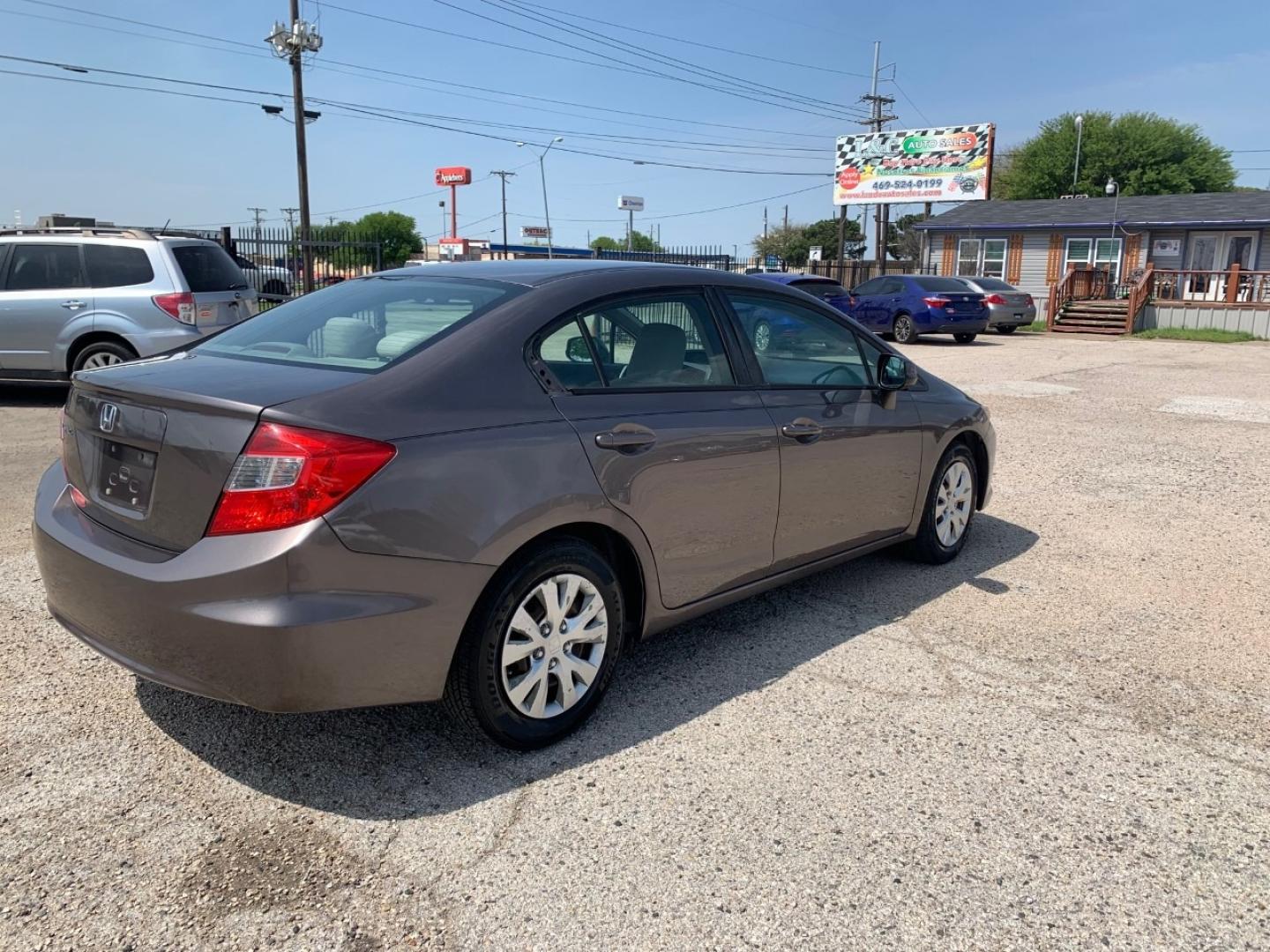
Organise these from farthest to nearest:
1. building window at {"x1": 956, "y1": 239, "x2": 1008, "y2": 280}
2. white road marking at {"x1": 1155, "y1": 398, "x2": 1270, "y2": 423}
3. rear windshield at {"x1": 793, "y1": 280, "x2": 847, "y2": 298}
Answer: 1. building window at {"x1": 956, "y1": 239, "x2": 1008, "y2": 280}
2. rear windshield at {"x1": 793, "y1": 280, "x2": 847, "y2": 298}
3. white road marking at {"x1": 1155, "y1": 398, "x2": 1270, "y2": 423}

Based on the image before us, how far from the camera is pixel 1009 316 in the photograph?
25.0 meters

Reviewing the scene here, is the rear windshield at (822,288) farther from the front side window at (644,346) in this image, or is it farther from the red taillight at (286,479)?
Result: the red taillight at (286,479)

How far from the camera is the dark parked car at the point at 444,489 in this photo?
2.64m

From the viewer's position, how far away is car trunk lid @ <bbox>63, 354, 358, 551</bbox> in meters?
2.70

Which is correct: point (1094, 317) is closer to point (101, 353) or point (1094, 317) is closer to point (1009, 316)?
point (1009, 316)

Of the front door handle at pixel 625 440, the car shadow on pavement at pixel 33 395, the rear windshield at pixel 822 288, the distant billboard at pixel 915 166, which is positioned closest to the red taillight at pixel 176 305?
the car shadow on pavement at pixel 33 395

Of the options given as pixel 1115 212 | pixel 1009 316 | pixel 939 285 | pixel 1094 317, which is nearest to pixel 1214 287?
pixel 1094 317

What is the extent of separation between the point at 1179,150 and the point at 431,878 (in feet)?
199

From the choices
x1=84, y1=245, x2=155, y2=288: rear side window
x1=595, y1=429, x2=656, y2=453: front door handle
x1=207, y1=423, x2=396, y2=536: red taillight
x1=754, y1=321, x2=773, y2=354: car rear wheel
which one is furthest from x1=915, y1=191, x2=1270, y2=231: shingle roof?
x1=207, y1=423, x2=396, y2=536: red taillight

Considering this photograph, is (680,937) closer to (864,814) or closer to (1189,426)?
(864,814)

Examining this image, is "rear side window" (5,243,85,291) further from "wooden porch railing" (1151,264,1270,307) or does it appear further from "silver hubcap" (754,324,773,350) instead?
"wooden porch railing" (1151,264,1270,307)

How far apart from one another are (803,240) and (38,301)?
9040cm

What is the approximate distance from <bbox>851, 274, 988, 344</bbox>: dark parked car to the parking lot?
17.3 metres

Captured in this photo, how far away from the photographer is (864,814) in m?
2.88
